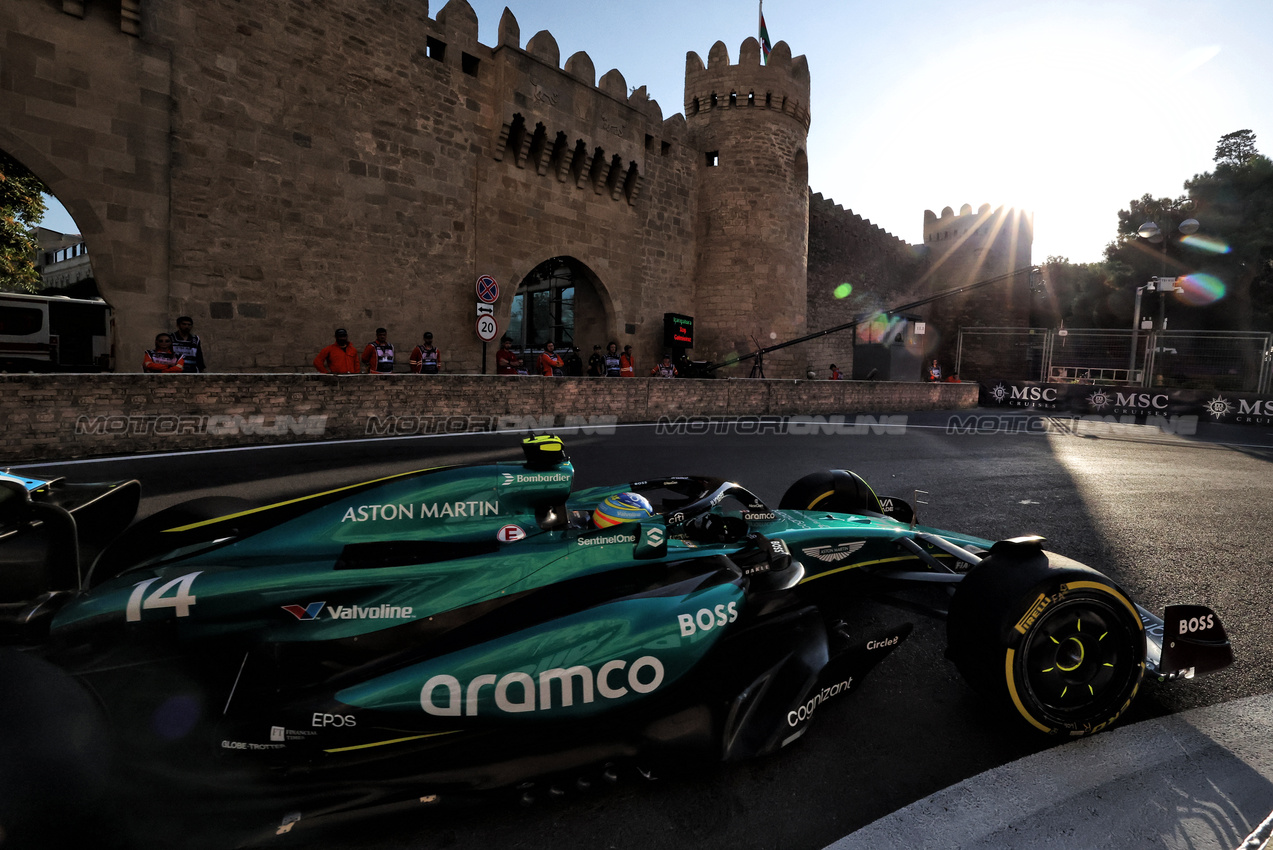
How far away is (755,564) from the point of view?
2248 millimetres

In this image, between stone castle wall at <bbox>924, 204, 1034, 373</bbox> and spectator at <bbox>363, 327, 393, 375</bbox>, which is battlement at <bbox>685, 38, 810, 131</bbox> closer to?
spectator at <bbox>363, 327, 393, 375</bbox>

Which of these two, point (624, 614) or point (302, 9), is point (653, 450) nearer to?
point (624, 614)

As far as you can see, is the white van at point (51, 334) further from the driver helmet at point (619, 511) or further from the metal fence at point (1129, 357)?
the metal fence at point (1129, 357)

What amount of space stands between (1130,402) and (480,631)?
2230 centimetres

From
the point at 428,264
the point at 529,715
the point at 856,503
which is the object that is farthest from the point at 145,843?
the point at 428,264

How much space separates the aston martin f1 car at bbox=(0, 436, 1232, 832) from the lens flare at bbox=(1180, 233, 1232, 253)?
42.3m

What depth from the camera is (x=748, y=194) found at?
21812 millimetres

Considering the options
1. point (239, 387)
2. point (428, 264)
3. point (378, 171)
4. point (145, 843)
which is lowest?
point (145, 843)

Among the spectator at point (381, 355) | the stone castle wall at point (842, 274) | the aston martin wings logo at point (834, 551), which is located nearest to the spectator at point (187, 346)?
the spectator at point (381, 355)

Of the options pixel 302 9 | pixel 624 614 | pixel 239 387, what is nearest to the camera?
pixel 624 614

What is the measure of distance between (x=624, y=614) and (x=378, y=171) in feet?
50.2

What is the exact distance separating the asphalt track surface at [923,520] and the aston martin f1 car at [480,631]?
6.9 inches

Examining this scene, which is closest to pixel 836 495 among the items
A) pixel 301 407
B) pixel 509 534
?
pixel 509 534

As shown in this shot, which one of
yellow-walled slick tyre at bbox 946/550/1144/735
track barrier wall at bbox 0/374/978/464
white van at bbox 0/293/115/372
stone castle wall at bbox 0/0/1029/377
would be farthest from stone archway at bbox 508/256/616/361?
yellow-walled slick tyre at bbox 946/550/1144/735
